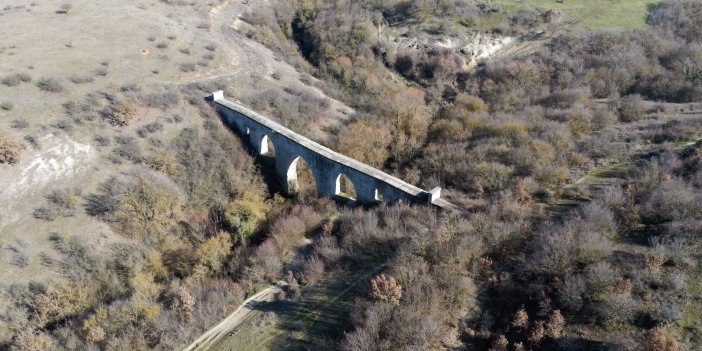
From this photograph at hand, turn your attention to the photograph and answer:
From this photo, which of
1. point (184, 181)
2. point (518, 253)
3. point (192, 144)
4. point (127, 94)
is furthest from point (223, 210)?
point (518, 253)

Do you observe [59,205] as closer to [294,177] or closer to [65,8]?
[294,177]

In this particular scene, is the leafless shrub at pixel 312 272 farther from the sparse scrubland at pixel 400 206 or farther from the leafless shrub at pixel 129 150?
the leafless shrub at pixel 129 150

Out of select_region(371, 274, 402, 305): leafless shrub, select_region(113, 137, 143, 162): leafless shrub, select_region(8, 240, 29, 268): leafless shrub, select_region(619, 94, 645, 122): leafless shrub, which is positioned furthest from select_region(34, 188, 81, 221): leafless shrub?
select_region(619, 94, 645, 122): leafless shrub

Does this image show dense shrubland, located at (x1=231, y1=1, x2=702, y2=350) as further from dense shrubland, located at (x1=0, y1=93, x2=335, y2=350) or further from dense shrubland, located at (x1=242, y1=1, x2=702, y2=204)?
dense shrubland, located at (x1=0, y1=93, x2=335, y2=350)

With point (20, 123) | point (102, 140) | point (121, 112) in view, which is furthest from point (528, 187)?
point (20, 123)

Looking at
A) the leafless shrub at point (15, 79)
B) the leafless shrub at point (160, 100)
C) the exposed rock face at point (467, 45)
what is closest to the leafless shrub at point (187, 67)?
the leafless shrub at point (160, 100)
